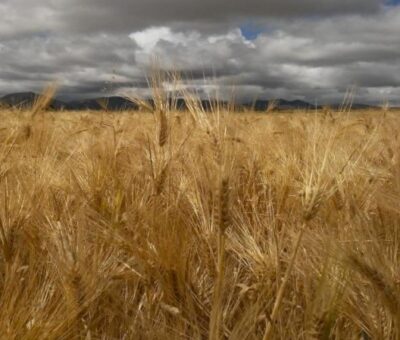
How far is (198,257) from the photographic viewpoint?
174 centimetres

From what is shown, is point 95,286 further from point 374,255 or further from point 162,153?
point 162,153

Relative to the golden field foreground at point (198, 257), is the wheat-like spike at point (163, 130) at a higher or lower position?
higher

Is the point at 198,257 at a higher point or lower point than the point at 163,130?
lower

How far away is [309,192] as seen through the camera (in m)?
1.28

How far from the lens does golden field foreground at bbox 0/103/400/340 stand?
3.90 ft

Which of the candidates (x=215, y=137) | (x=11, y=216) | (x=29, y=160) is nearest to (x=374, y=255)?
(x=215, y=137)

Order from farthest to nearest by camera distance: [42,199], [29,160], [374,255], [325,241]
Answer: [29,160]
[42,199]
[325,241]
[374,255]

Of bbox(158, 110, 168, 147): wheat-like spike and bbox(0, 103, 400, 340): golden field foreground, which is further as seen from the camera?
bbox(158, 110, 168, 147): wheat-like spike

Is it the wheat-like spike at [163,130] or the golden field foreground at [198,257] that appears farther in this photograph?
the wheat-like spike at [163,130]

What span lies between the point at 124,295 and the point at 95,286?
1.14 feet

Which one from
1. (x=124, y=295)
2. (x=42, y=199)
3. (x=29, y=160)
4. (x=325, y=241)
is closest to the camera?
(x=325, y=241)

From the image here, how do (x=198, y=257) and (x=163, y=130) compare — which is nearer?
(x=198, y=257)

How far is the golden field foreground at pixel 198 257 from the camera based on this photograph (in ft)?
3.90

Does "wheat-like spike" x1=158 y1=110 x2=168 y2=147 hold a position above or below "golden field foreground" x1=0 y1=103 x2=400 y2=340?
above
